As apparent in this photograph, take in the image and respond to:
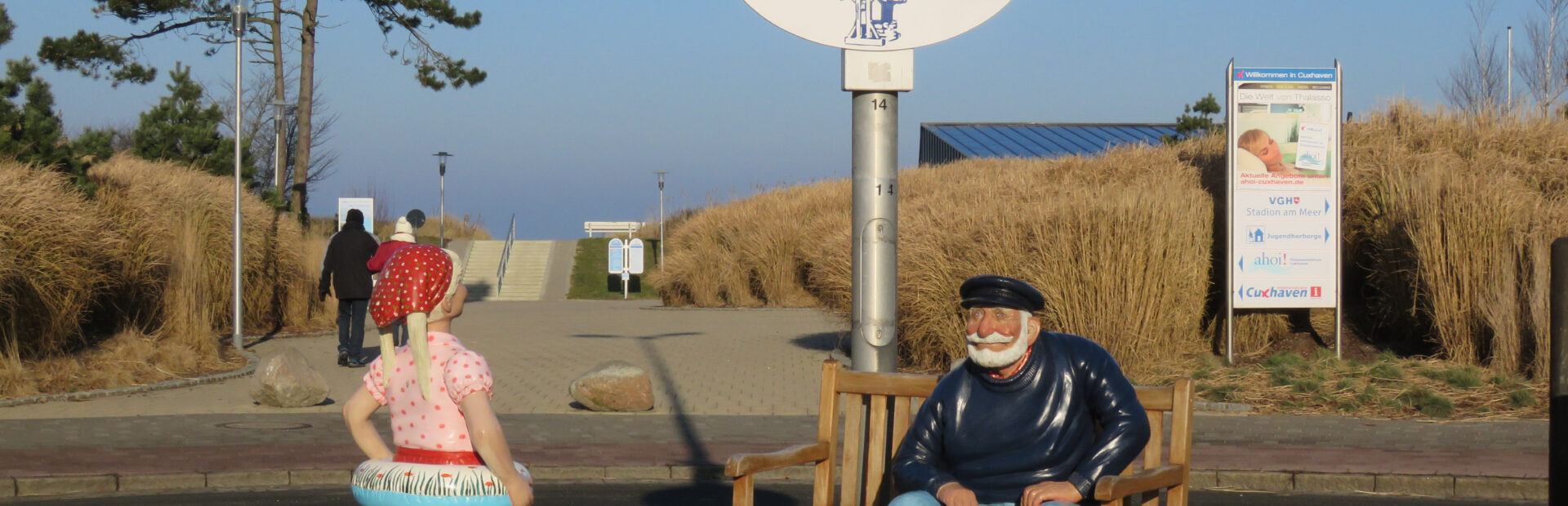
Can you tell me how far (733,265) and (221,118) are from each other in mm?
20135

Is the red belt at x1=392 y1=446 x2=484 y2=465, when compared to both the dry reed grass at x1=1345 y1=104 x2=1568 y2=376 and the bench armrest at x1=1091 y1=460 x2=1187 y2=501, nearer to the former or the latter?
the bench armrest at x1=1091 y1=460 x2=1187 y2=501

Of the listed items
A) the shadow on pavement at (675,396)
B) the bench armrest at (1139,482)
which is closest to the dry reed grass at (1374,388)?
the shadow on pavement at (675,396)

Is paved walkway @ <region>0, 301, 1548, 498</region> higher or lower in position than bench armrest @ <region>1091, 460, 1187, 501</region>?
lower

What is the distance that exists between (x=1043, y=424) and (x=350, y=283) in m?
12.5

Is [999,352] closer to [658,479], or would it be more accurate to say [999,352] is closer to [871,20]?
[871,20]

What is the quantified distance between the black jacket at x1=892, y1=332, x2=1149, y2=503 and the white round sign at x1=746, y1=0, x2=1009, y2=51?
1.08 meters

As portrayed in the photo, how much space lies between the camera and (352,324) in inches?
623

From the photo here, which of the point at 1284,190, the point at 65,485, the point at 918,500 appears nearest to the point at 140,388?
the point at 65,485

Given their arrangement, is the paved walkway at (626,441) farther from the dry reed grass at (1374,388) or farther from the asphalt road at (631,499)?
the dry reed grass at (1374,388)

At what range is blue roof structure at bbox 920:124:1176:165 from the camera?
4506cm

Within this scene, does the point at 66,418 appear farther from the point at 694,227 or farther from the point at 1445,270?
the point at 694,227

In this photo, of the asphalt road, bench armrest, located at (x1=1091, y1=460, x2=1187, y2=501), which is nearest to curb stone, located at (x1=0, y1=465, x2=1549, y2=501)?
the asphalt road

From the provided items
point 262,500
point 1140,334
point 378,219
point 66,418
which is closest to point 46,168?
point 66,418

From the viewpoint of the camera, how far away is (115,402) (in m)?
12.2
